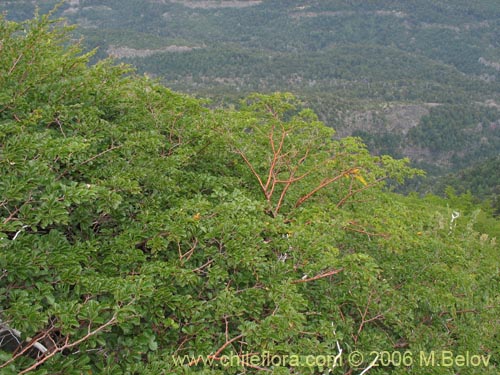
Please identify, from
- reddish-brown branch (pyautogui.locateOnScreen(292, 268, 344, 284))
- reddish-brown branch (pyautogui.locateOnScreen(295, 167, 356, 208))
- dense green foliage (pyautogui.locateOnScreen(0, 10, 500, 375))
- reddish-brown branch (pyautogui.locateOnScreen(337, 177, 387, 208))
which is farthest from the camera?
reddish-brown branch (pyautogui.locateOnScreen(337, 177, 387, 208))

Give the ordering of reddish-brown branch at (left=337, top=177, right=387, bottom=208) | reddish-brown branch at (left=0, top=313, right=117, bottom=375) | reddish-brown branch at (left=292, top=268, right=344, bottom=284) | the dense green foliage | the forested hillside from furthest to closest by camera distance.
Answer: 1. the forested hillside
2. reddish-brown branch at (left=337, top=177, right=387, bottom=208)
3. reddish-brown branch at (left=292, top=268, right=344, bottom=284)
4. the dense green foliage
5. reddish-brown branch at (left=0, top=313, right=117, bottom=375)

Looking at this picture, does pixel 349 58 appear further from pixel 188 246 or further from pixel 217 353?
pixel 217 353

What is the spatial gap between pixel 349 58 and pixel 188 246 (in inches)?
5094

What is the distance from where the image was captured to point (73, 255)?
2641 millimetres

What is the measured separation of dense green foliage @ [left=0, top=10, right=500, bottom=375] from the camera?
2.57 metres

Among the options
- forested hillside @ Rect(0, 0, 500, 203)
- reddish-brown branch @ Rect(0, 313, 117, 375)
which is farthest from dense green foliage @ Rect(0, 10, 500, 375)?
forested hillside @ Rect(0, 0, 500, 203)

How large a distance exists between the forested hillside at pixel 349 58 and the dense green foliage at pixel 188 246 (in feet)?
6.21

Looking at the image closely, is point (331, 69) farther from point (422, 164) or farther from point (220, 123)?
point (220, 123)

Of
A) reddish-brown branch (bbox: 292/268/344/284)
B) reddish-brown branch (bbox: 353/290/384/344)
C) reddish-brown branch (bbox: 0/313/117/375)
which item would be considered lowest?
reddish-brown branch (bbox: 353/290/384/344)

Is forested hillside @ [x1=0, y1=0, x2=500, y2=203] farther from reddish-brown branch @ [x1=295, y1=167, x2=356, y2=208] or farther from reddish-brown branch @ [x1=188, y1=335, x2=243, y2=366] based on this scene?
reddish-brown branch @ [x1=188, y1=335, x2=243, y2=366]

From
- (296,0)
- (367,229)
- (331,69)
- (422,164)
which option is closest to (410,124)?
(422,164)

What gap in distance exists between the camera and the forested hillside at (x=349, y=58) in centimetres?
7750

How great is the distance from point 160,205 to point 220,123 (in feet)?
5.11

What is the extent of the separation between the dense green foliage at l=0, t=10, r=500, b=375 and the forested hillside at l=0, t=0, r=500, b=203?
1.89m
